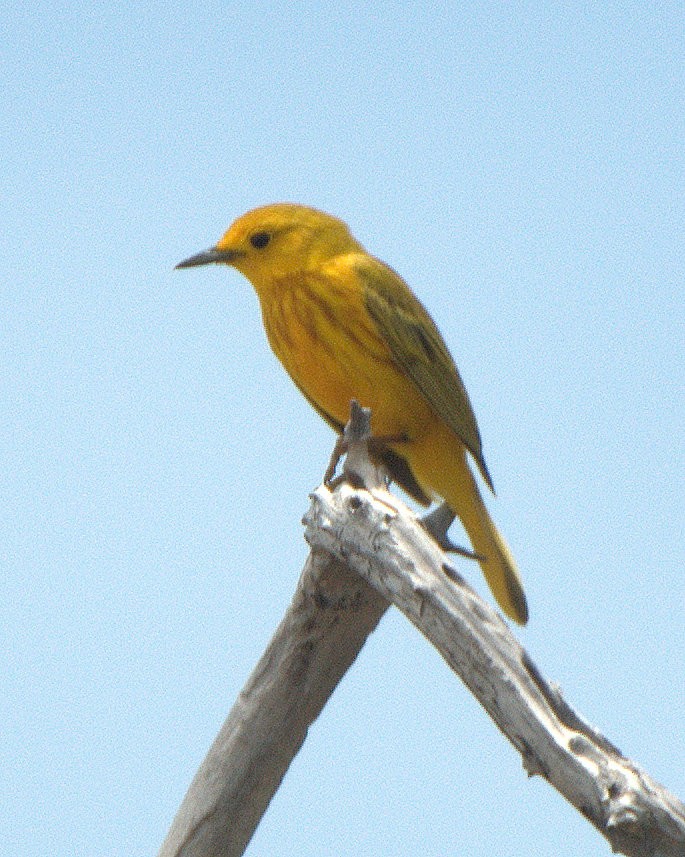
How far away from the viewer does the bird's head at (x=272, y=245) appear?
4461 millimetres

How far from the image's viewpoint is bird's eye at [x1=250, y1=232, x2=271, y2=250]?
4.49 meters

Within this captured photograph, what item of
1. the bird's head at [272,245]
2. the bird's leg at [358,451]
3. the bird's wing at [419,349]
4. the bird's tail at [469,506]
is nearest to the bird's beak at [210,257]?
the bird's head at [272,245]

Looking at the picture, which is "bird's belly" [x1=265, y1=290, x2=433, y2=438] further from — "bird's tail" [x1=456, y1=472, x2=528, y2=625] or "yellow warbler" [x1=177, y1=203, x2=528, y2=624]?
"bird's tail" [x1=456, y1=472, x2=528, y2=625]

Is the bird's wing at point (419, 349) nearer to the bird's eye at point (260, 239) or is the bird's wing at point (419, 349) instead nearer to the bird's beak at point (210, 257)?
the bird's eye at point (260, 239)

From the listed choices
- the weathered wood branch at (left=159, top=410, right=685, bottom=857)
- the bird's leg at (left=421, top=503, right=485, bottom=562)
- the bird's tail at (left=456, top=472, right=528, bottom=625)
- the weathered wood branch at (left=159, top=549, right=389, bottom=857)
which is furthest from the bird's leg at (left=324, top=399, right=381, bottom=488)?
the bird's tail at (left=456, top=472, right=528, bottom=625)

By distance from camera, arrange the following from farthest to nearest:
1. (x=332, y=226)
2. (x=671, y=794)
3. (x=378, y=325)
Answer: (x=332, y=226)
(x=378, y=325)
(x=671, y=794)

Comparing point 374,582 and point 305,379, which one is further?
point 305,379

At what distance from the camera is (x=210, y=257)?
14.9ft

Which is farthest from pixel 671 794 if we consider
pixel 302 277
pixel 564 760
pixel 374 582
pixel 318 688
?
pixel 302 277

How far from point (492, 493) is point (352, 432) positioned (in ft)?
2.95

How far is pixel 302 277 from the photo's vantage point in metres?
4.40

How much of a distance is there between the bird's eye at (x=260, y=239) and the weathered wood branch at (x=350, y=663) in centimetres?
102

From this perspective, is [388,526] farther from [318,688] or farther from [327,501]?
[318,688]

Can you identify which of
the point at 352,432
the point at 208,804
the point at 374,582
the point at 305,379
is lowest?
the point at 208,804
